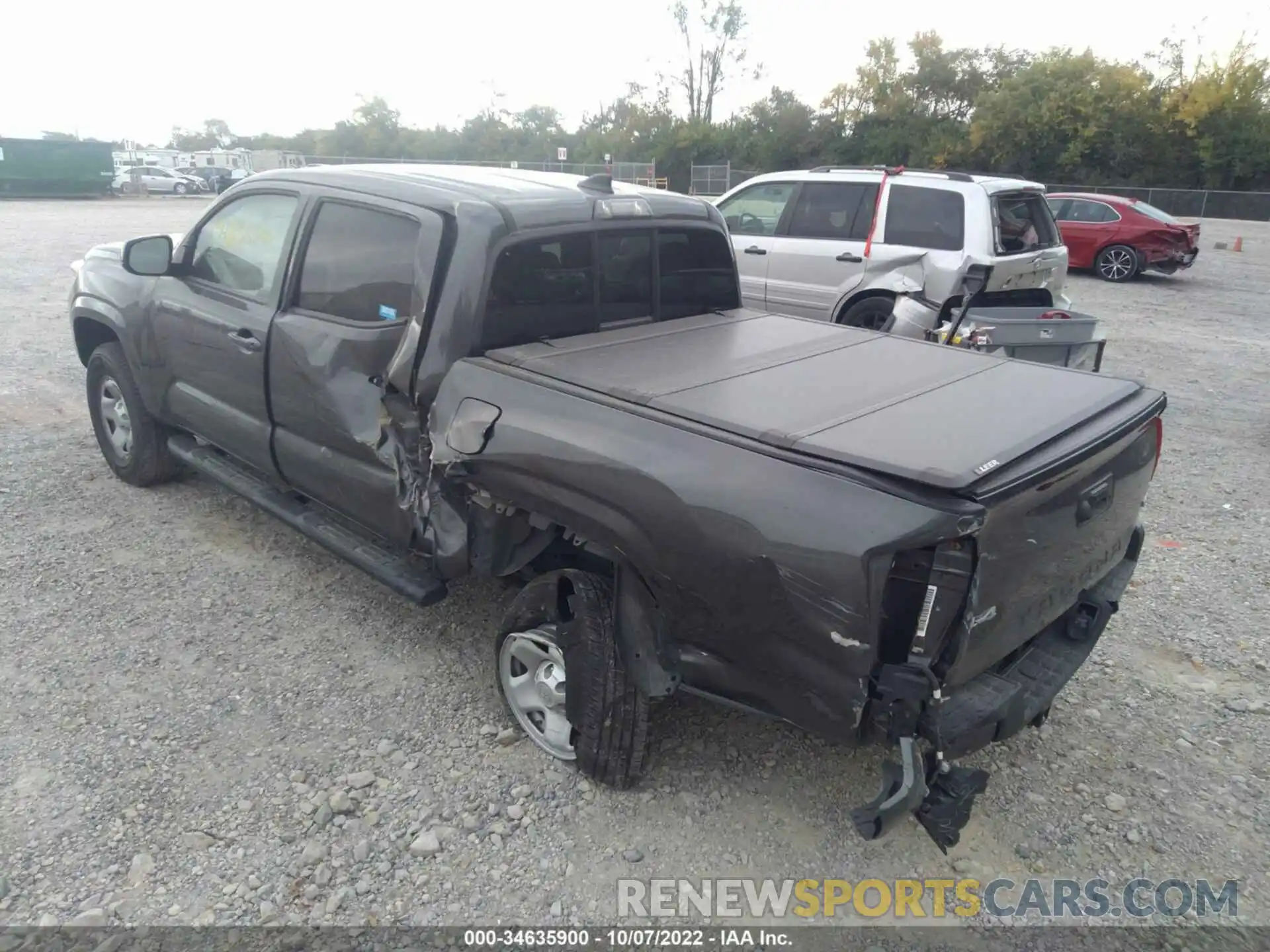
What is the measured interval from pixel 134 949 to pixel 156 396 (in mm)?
3159

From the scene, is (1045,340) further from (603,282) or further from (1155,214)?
(1155,214)

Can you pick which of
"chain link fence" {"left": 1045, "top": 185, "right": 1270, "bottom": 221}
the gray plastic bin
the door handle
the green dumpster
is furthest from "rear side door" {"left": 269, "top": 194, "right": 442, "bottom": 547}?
the green dumpster

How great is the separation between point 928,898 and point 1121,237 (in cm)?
1617

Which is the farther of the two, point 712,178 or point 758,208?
point 712,178

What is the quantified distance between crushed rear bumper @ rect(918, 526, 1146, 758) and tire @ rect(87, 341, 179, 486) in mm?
4592

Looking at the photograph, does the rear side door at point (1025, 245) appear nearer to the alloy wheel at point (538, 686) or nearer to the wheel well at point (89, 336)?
the alloy wheel at point (538, 686)

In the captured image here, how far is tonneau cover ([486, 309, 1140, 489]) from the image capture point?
2406 mm

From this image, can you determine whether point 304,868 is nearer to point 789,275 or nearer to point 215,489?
point 215,489

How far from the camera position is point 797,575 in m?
2.29

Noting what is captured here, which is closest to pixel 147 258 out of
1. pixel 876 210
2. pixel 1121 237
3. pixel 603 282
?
pixel 603 282

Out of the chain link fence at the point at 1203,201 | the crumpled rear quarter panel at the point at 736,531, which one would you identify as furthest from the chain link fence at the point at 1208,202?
the crumpled rear quarter panel at the point at 736,531

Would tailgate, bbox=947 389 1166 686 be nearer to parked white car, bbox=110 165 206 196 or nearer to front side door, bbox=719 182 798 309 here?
front side door, bbox=719 182 798 309

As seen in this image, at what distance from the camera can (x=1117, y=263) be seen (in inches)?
632

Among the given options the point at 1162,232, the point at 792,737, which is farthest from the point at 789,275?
the point at 1162,232
